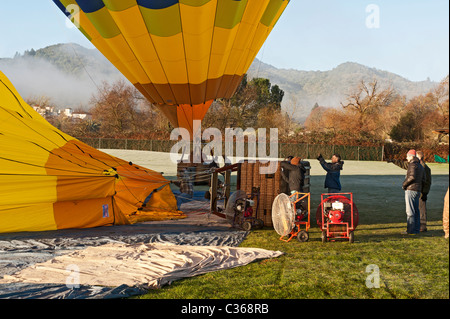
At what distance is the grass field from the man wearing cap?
246 millimetres

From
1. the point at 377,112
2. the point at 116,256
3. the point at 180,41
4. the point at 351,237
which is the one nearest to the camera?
the point at 116,256

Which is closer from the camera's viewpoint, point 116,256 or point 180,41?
point 116,256

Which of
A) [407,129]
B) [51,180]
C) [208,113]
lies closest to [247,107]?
[208,113]

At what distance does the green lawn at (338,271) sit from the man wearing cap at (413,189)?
0.76ft

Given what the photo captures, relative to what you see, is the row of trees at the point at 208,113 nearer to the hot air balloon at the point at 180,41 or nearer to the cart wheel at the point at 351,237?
the hot air balloon at the point at 180,41

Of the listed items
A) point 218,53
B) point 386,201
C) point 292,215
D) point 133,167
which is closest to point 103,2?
point 218,53

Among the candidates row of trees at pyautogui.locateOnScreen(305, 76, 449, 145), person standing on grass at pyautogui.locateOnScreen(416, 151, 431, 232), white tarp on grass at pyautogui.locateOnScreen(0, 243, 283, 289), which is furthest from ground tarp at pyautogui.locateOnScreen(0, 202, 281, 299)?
row of trees at pyautogui.locateOnScreen(305, 76, 449, 145)

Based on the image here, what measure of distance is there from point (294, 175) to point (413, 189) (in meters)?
2.09

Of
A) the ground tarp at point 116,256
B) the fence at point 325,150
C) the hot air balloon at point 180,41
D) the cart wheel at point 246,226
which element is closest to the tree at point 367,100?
the fence at point 325,150

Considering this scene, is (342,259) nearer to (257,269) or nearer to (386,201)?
(257,269)

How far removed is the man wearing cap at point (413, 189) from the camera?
25.5ft

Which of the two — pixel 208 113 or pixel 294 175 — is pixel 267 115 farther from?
pixel 294 175

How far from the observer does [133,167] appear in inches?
394

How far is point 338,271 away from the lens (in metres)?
5.51
